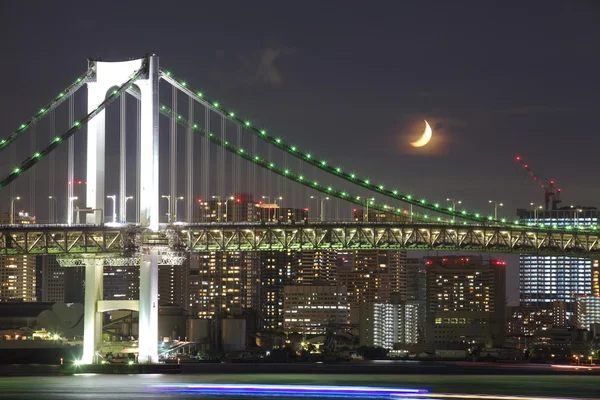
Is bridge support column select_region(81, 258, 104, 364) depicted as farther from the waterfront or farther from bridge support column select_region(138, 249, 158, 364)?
bridge support column select_region(138, 249, 158, 364)

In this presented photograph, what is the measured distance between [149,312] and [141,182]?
7159mm

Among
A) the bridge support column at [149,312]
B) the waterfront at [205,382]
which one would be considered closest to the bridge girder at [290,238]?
the bridge support column at [149,312]

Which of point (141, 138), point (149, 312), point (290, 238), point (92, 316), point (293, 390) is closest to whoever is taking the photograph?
point (293, 390)

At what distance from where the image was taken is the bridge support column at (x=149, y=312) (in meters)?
71.1

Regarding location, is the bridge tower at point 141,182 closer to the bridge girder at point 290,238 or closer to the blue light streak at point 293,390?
the bridge girder at point 290,238

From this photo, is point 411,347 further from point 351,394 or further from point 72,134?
point 351,394

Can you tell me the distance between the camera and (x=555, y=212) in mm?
179375

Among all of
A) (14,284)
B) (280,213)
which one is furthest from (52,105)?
(14,284)

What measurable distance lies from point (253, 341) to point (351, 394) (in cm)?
12233

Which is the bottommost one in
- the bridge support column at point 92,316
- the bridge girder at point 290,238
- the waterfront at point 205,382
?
the waterfront at point 205,382

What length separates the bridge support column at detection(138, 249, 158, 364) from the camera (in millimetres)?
71125

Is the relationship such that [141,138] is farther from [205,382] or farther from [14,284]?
[14,284]

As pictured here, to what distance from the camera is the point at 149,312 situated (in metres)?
71.2

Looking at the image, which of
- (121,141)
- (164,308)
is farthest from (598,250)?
(164,308)
